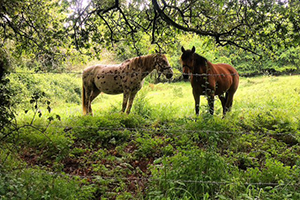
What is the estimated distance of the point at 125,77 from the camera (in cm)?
701

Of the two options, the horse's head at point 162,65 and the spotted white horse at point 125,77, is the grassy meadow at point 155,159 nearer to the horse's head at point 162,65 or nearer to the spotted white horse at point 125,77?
the spotted white horse at point 125,77

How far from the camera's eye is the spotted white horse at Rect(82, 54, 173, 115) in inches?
261

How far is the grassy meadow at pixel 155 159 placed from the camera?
3123 millimetres

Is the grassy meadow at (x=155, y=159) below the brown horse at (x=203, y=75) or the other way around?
below

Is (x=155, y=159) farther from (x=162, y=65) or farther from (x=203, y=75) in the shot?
(x=162, y=65)

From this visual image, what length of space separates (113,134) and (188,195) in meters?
2.63

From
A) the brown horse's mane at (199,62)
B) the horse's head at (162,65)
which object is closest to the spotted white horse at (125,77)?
the horse's head at (162,65)

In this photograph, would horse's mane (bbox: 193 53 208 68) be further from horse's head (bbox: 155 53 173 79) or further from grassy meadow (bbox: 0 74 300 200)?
grassy meadow (bbox: 0 74 300 200)

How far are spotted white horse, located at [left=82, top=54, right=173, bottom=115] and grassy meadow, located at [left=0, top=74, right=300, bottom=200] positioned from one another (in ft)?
2.43

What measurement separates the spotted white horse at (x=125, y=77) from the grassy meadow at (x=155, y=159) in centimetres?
74

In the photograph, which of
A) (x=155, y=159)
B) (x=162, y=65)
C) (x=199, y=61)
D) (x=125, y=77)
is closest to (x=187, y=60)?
(x=199, y=61)

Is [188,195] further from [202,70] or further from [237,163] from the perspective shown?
[202,70]

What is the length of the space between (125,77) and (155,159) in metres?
3.10

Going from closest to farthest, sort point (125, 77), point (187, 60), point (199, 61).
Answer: point (187, 60)
point (199, 61)
point (125, 77)
